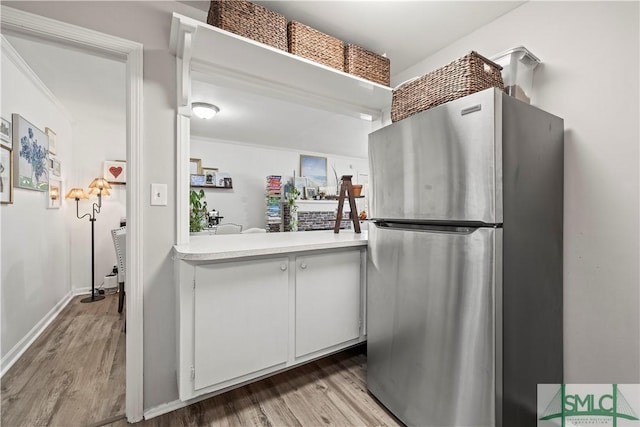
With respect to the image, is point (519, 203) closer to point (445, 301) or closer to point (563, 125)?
point (445, 301)

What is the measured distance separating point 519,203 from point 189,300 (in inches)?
58.0

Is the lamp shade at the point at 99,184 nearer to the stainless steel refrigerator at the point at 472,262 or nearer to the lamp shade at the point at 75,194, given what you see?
the lamp shade at the point at 75,194

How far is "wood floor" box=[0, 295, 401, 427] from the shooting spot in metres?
1.45

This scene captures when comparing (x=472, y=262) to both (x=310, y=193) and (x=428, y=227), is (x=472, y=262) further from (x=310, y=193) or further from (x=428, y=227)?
(x=310, y=193)

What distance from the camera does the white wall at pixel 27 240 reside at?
6.62 ft

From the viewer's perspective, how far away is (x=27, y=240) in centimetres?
236

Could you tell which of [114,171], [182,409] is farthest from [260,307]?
[114,171]

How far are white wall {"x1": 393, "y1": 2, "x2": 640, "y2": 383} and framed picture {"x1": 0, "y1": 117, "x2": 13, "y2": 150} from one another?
3.43 metres

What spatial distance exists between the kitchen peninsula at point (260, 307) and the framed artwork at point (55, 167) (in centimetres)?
259

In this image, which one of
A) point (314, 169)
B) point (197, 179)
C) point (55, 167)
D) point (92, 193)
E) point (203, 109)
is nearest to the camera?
point (55, 167)

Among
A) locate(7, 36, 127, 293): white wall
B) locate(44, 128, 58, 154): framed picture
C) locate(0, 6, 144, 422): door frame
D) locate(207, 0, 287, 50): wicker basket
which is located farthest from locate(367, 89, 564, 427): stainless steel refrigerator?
locate(44, 128, 58, 154): framed picture

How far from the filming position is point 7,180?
6.61ft

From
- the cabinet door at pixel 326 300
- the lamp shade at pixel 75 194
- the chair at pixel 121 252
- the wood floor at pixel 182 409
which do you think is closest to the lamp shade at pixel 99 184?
the lamp shade at pixel 75 194

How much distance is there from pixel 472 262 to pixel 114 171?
4.55 metres
